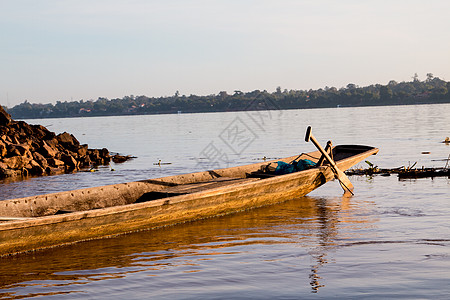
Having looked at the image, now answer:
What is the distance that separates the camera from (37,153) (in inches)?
932

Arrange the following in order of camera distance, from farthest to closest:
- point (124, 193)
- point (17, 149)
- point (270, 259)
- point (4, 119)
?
point (4, 119), point (17, 149), point (124, 193), point (270, 259)

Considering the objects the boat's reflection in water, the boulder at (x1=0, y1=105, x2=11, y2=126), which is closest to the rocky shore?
the boulder at (x1=0, y1=105, x2=11, y2=126)

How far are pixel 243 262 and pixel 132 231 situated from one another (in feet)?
8.45

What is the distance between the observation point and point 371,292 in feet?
22.0

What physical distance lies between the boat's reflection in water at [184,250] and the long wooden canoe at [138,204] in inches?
8.2

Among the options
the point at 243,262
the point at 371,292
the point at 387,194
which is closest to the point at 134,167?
the point at 387,194

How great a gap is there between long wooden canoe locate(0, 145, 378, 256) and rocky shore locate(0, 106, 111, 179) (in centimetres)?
1091

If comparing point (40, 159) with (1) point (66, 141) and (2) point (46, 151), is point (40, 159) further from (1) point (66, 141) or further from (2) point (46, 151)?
(1) point (66, 141)

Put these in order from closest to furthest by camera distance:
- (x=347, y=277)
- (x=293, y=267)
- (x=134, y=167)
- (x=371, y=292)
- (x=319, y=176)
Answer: (x=371, y=292), (x=347, y=277), (x=293, y=267), (x=319, y=176), (x=134, y=167)

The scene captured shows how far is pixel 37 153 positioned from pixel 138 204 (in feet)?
50.0

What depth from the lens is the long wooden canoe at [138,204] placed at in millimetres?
8625

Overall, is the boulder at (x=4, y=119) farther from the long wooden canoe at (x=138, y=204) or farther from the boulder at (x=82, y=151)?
the long wooden canoe at (x=138, y=204)

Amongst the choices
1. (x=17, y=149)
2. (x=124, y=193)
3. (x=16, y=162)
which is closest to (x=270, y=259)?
(x=124, y=193)

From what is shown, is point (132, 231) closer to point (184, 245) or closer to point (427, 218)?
point (184, 245)
